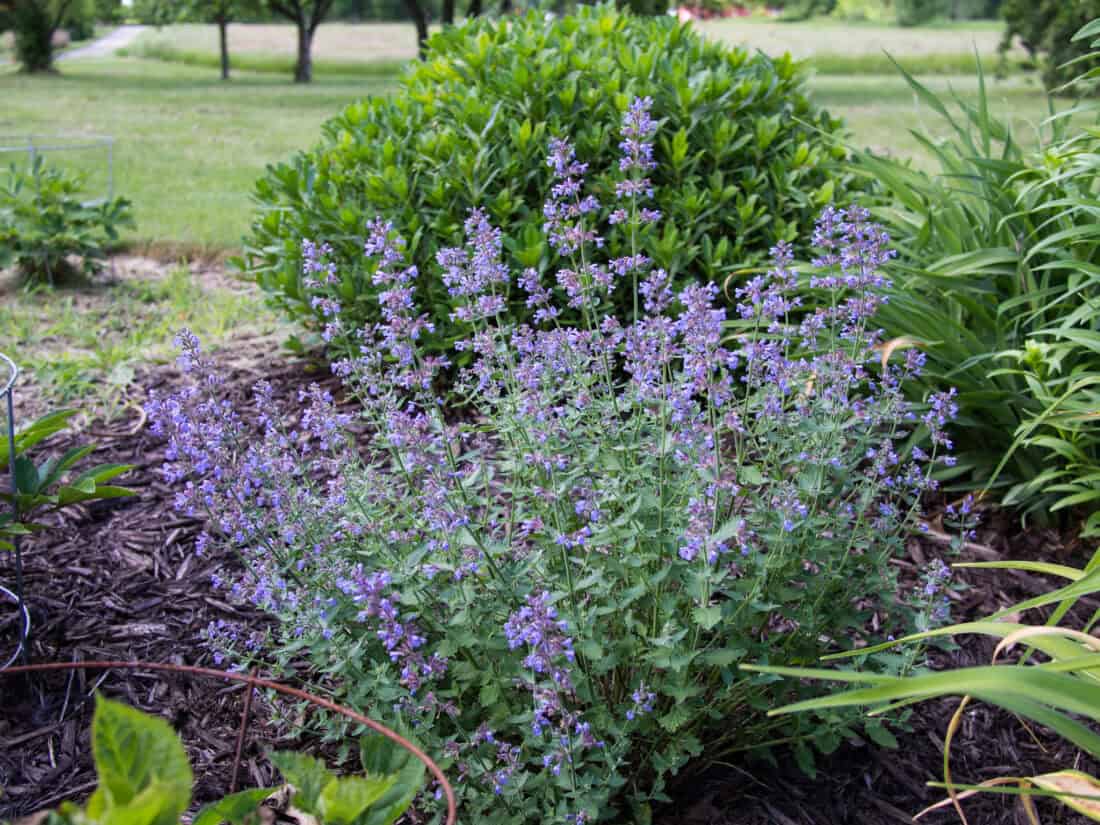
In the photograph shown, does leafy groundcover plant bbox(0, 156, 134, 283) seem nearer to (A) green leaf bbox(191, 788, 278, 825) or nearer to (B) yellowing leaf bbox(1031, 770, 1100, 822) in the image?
(A) green leaf bbox(191, 788, 278, 825)

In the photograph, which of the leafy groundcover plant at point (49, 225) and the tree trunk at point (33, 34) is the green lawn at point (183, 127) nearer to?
the tree trunk at point (33, 34)

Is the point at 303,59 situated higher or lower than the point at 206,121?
higher

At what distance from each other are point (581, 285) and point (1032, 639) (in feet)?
3.73

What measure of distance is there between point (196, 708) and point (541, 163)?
2.34 meters

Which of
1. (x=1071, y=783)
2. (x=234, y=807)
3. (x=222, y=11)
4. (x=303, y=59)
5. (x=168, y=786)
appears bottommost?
(x=1071, y=783)

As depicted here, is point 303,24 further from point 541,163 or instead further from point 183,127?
point 541,163

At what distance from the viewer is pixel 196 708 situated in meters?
2.59

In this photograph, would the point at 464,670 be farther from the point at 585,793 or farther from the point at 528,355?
the point at 528,355

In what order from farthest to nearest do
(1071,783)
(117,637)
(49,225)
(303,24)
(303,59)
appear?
(303,24) < (303,59) < (49,225) < (117,637) < (1071,783)

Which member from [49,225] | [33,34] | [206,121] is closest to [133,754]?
[49,225]

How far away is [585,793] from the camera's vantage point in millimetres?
1892

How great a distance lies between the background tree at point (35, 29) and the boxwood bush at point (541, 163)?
25318 mm

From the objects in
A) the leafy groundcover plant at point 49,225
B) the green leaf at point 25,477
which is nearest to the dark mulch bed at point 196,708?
the green leaf at point 25,477

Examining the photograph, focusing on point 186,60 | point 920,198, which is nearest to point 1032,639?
point 920,198
